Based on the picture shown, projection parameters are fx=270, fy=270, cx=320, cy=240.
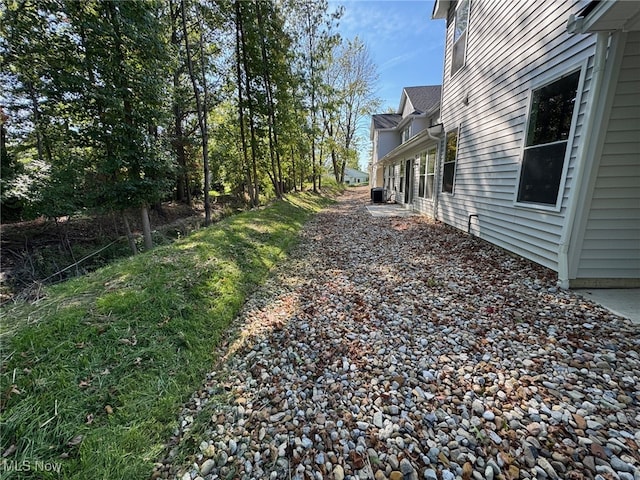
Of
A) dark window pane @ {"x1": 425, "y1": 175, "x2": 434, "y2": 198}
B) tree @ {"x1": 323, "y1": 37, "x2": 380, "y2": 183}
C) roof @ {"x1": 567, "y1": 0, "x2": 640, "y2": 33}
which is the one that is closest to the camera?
roof @ {"x1": 567, "y1": 0, "x2": 640, "y2": 33}

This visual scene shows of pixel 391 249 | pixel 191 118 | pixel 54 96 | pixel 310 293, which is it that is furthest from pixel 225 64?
pixel 310 293

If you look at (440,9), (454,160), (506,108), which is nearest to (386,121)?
(440,9)

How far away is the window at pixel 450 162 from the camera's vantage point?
7.25 metres

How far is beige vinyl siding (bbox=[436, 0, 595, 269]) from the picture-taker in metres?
3.55

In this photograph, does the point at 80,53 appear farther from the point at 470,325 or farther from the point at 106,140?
the point at 470,325

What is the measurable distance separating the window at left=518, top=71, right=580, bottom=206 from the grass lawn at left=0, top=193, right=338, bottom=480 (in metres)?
4.55

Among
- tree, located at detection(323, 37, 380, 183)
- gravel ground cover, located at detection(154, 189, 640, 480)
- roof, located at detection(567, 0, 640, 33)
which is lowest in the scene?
gravel ground cover, located at detection(154, 189, 640, 480)

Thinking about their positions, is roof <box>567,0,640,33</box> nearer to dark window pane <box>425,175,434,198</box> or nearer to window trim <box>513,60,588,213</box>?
window trim <box>513,60,588,213</box>

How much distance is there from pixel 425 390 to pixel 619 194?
130 inches

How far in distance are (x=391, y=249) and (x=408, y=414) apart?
418 cm

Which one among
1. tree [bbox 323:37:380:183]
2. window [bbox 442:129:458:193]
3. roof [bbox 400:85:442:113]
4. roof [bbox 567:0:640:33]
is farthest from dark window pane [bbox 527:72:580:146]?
tree [bbox 323:37:380:183]

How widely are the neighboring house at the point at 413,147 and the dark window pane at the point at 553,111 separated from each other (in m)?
4.16

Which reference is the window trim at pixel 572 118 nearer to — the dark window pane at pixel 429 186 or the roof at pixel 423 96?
the dark window pane at pixel 429 186

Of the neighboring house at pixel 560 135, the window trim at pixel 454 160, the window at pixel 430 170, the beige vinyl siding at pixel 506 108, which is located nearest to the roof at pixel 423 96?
the window at pixel 430 170
